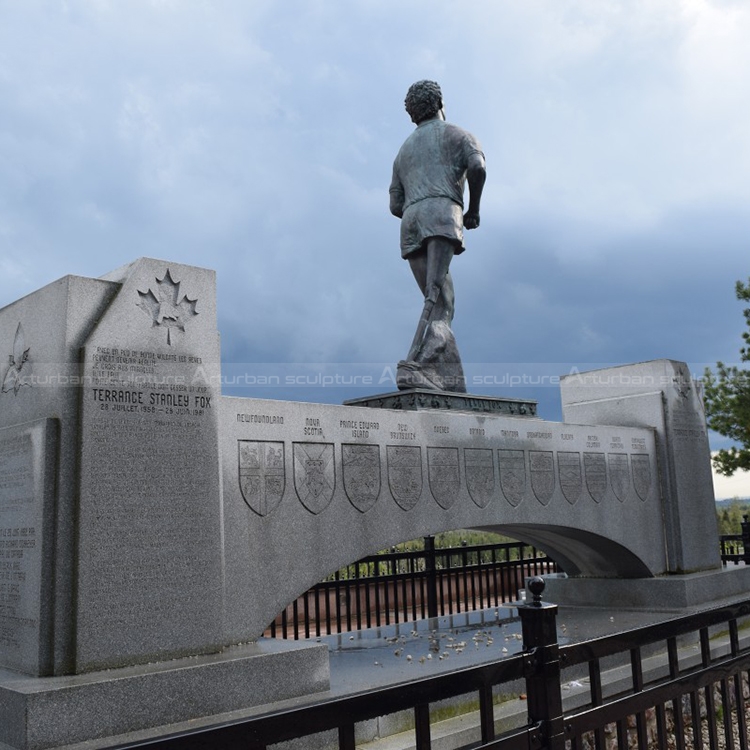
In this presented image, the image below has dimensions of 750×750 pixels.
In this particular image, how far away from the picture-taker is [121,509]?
16.1 feet

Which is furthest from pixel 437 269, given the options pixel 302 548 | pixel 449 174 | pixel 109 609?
pixel 109 609

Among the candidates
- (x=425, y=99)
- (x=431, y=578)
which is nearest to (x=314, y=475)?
(x=431, y=578)

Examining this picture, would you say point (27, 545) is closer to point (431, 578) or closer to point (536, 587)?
point (536, 587)

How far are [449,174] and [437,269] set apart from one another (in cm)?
115

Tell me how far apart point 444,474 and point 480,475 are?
518mm

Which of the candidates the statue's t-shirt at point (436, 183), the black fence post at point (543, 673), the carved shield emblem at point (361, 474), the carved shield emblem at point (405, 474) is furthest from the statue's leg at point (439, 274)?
the black fence post at point (543, 673)

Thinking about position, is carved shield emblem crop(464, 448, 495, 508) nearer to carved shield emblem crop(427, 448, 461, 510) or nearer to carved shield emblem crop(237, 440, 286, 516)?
carved shield emblem crop(427, 448, 461, 510)

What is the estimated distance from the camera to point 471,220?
953cm

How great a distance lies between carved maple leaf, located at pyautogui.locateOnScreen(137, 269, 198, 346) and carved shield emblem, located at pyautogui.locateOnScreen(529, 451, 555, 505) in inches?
171

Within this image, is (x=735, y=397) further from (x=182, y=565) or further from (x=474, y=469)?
(x=182, y=565)

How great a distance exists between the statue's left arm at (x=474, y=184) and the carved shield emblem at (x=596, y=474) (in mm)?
3048

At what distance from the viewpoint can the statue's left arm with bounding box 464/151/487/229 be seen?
9.16 m

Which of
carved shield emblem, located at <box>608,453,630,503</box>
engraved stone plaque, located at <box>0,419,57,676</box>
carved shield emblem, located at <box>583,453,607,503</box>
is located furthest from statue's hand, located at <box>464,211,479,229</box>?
engraved stone plaque, located at <box>0,419,57,676</box>

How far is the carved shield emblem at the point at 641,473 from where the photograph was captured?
988 cm
